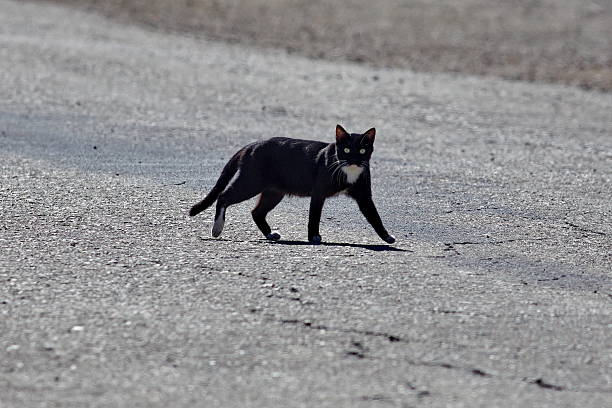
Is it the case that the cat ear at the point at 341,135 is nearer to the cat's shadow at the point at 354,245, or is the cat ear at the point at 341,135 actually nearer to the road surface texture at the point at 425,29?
the cat's shadow at the point at 354,245

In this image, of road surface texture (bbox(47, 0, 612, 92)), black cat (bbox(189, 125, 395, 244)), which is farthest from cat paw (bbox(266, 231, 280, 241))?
road surface texture (bbox(47, 0, 612, 92))

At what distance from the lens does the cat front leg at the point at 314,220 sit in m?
7.47

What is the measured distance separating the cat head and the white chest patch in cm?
5

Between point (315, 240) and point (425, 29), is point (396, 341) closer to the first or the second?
point (315, 240)

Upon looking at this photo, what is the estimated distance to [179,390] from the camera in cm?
479

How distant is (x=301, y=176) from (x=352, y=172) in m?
0.39

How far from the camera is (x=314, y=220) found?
24.5ft

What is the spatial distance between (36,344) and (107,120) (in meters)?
7.61

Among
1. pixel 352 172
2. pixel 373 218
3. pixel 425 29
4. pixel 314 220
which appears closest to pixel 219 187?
pixel 314 220

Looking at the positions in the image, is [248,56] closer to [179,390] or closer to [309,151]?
[309,151]

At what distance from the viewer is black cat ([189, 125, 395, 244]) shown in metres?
7.50

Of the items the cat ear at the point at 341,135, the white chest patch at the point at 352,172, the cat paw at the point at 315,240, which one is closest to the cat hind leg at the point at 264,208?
the cat paw at the point at 315,240

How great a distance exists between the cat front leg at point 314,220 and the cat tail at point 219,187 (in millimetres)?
738

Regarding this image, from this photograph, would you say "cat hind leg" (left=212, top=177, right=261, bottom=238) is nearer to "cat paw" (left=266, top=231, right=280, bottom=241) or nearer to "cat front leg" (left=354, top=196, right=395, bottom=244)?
"cat paw" (left=266, top=231, right=280, bottom=241)
